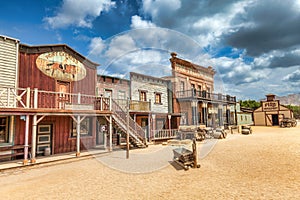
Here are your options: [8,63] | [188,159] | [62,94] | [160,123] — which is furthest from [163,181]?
[160,123]

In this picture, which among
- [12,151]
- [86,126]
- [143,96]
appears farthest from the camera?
[143,96]

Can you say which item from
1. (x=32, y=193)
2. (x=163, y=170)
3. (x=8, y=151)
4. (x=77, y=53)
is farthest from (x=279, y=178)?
(x=77, y=53)

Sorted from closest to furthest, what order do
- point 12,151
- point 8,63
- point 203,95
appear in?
point 12,151 < point 8,63 < point 203,95

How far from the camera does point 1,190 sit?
6.08m

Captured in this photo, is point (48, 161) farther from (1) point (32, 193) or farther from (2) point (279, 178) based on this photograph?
(2) point (279, 178)

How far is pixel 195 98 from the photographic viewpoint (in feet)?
72.7

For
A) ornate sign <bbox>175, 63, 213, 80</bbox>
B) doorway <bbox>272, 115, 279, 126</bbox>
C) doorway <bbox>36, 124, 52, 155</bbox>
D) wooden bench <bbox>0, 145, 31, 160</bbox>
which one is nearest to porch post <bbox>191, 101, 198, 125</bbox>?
ornate sign <bbox>175, 63, 213, 80</bbox>

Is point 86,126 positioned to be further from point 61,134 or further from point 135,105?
point 135,105

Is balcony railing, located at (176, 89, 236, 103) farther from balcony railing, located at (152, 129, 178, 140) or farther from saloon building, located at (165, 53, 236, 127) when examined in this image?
balcony railing, located at (152, 129, 178, 140)

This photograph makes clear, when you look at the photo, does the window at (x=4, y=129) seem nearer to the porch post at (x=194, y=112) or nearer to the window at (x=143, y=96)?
the window at (x=143, y=96)

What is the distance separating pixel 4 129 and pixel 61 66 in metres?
4.87

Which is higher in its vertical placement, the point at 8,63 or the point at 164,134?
the point at 8,63

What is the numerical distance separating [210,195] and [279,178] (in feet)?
10.8

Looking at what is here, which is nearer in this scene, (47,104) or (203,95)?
(47,104)
